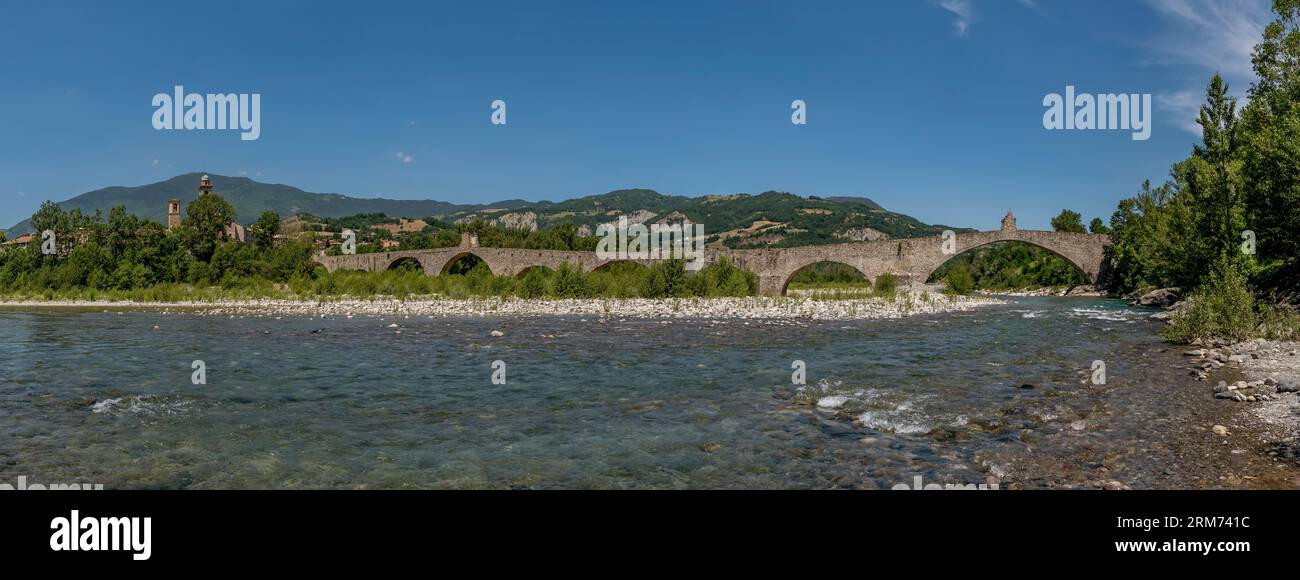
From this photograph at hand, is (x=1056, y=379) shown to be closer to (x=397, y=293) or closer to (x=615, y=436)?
(x=615, y=436)

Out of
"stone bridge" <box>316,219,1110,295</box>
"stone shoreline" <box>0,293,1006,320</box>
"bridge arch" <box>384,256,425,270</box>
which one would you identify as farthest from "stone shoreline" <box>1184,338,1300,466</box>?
"bridge arch" <box>384,256,425,270</box>

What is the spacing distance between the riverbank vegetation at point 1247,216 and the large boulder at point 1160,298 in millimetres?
741

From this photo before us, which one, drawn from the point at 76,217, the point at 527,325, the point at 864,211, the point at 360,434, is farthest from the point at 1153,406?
the point at 864,211

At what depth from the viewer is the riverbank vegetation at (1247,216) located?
15.3m

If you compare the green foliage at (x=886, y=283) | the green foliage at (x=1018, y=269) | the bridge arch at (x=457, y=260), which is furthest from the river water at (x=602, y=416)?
the green foliage at (x=1018, y=269)

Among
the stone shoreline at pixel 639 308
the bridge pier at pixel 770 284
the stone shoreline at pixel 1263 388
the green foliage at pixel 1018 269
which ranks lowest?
the stone shoreline at pixel 1263 388

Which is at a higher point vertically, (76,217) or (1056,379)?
(76,217)

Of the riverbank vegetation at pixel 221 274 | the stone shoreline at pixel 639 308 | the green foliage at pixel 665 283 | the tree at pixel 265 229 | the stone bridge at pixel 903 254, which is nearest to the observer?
the stone shoreline at pixel 639 308

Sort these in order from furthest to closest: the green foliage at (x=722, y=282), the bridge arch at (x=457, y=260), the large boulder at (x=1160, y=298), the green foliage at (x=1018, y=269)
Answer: the bridge arch at (x=457, y=260)
the green foliage at (x=1018, y=269)
the green foliage at (x=722, y=282)
the large boulder at (x=1160, y=298)

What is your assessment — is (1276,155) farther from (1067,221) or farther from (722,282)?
(1067,221)

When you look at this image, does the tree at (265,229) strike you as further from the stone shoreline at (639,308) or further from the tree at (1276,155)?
the tree at (1276,155)
